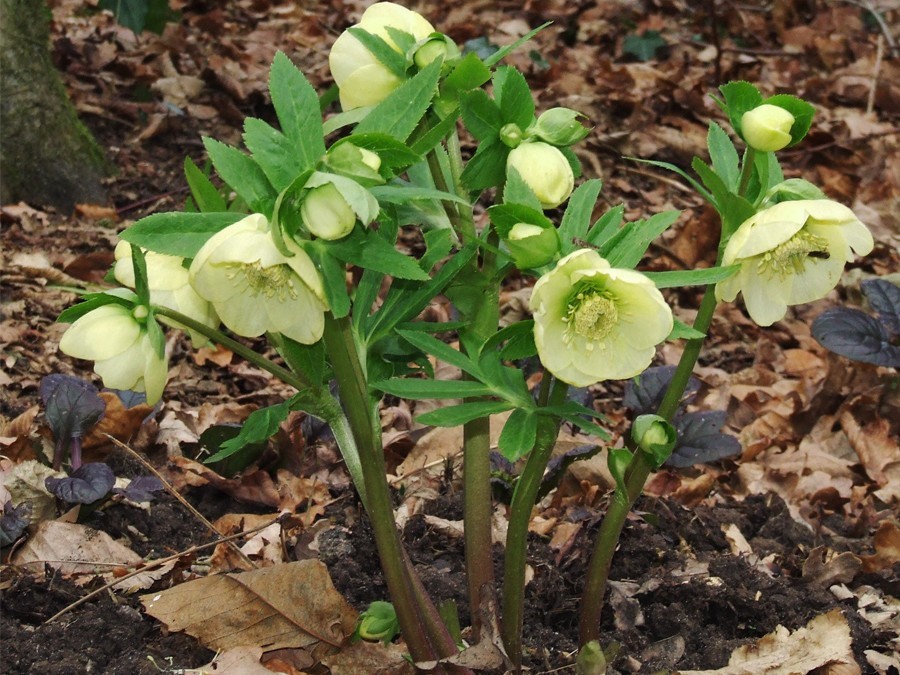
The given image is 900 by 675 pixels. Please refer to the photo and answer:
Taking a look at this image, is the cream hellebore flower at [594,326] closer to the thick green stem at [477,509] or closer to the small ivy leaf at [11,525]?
the thick green stem at [477,509]

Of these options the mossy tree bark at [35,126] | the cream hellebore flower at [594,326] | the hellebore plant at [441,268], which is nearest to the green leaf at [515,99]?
the hellebore plant at [441,268]

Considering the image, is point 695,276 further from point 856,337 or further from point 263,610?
point 856,337

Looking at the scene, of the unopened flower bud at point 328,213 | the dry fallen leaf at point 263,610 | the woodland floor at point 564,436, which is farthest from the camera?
the woodland floor at point 564,436

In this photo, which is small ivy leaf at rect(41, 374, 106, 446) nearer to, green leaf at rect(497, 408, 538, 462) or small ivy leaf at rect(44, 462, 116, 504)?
small ivy leaf at rect(44, 462, 116, 504)

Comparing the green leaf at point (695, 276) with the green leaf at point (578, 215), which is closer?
the green leaf at point (695, 276)

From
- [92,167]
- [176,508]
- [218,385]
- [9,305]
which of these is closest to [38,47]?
[92,167]

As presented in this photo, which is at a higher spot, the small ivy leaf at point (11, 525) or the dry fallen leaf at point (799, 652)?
the small ivy leaf at point (11, 525)

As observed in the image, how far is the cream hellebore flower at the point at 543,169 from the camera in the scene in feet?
3.84

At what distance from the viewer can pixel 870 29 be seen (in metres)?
5.16

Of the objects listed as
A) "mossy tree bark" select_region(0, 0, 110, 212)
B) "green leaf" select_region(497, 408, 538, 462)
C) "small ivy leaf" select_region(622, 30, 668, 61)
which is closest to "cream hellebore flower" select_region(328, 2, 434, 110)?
"green leaf" select_region(497, 408, 538, 462)

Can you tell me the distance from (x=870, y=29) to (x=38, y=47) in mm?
4168

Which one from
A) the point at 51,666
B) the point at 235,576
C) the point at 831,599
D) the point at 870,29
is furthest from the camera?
the point at 870,29

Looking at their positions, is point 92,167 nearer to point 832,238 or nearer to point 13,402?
point 13,402

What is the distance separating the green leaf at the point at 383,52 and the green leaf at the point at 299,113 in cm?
14
